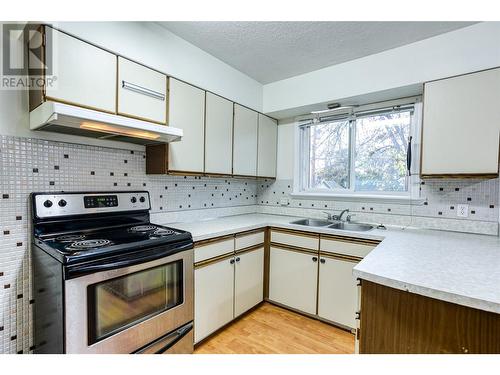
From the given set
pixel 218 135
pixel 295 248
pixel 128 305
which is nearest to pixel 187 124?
pixel 218 135

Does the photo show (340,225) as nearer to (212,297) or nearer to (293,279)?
(293,279)

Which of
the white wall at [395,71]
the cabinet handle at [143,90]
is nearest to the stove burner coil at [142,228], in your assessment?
the cabinet handle at [143,90]

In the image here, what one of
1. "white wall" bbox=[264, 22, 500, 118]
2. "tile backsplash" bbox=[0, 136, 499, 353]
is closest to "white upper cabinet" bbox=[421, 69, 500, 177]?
"white wall" bbox=[264, 22, 500, 118]

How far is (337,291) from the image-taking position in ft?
6.77

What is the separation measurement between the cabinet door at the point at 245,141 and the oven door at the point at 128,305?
3.78 feet

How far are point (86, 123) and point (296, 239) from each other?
181 centimetres

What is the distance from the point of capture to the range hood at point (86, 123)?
1172mm

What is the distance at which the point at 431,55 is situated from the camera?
187 cm

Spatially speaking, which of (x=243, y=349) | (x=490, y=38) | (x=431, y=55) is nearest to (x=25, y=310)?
(x=243, y=349)

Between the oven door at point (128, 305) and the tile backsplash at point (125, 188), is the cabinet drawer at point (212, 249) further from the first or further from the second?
the tile backsplash at point (125, 188)

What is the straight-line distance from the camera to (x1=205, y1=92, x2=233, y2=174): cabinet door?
7.08 feet

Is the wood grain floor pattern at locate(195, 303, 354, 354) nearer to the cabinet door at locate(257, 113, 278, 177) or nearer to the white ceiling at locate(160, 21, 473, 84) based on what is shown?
the cabinet door at locate(257, 113, 278, 177)
